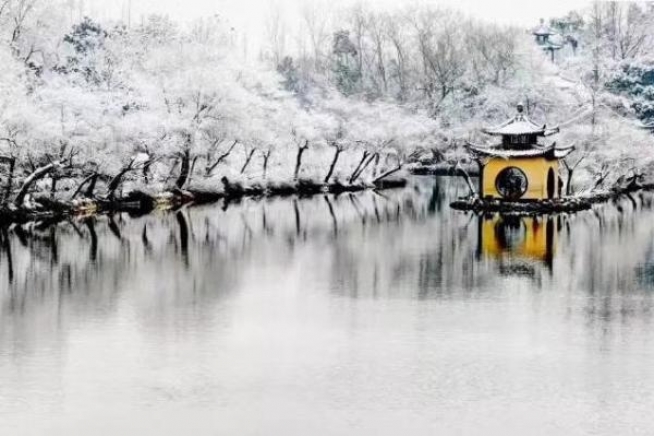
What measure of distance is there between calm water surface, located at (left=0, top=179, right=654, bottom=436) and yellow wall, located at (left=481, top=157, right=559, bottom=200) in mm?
12795

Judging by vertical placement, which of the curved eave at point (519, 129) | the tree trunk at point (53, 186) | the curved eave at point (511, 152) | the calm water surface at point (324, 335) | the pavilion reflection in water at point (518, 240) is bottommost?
the calm water surface at point (324, 335)

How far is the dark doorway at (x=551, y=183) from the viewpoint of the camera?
4619 cm

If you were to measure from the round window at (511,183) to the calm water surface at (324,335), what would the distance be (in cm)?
1343

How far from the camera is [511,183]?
46938mm

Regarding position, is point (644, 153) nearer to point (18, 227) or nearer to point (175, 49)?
point (175, 49)

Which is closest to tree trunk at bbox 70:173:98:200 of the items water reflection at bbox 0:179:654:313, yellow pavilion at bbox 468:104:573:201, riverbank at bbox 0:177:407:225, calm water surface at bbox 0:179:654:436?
riverbank at bbox 0:177:407:225

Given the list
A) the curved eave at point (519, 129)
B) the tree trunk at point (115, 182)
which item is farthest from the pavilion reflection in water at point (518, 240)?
the tree trunk at point (115, 182)

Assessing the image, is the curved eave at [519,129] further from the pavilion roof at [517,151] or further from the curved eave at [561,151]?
the curved eave at [561,151]

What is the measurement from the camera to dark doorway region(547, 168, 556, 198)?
4619 centimetres

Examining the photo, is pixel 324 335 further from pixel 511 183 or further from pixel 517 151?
pixel 511 183

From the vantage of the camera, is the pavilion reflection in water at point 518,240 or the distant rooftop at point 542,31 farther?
the distant rooftop at point 542,31

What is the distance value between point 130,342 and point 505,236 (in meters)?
19.8

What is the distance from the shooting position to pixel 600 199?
52375 mm

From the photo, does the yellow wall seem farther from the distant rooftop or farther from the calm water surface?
the distant rooftop
